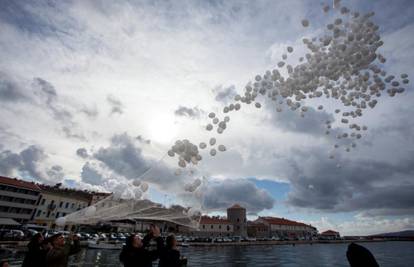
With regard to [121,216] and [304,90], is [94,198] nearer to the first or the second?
[121,216]

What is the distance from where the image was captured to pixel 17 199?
169 feet

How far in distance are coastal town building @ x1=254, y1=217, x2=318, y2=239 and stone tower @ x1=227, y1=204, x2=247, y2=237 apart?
15663 millimetres

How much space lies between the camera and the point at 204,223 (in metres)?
86.2

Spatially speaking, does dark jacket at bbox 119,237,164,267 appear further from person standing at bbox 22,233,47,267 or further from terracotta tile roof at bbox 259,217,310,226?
terracotta tile roof at bbox 259,217,310,226

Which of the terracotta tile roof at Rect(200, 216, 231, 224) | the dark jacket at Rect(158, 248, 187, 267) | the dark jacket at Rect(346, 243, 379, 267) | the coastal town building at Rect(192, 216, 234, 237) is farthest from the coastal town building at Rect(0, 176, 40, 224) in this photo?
the dark jacket at Rect(346, 243, 379, 267)

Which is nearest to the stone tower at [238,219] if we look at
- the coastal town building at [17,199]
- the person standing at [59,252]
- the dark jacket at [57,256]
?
the coastal town building at [17,199]

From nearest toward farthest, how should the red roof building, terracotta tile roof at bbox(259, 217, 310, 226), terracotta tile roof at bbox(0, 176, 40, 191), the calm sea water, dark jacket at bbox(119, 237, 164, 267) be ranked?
dark jacket at bbox(119, 237, 164, 267) → the calm sea water → terracotta tile roof at bbox(0, 176, 40, 191) → terracotta tile roof at bbox(259, 217, 310, 226) → the red roof building

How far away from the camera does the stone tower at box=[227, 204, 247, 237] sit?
91.1 m

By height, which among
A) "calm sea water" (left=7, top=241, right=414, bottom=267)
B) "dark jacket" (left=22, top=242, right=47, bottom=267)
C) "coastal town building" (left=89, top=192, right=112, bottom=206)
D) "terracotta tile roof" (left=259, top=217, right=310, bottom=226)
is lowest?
"dark jacket" (left=22, top=242, right=47, bottom=267)

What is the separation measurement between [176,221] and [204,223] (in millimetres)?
78284

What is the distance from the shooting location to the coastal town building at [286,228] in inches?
4124

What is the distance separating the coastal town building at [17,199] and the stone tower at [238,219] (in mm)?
60271

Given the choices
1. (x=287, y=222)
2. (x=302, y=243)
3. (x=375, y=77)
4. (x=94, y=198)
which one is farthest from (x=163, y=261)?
(x=287, y=222)

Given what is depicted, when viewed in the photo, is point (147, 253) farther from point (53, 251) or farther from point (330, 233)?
point (330, 233)
